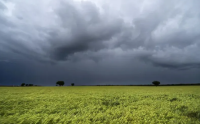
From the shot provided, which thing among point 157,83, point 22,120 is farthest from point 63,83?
point 22,120

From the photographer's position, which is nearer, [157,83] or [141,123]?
[141,123]

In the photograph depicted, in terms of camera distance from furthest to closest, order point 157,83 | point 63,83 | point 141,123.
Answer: point 63,83, point 157,83, point 141,123

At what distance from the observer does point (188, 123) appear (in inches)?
222

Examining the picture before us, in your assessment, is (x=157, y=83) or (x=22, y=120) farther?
(x=157, y=83)

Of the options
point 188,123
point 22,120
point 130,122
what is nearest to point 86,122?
point 130,122

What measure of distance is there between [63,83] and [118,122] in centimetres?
10132

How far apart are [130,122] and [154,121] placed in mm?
1322

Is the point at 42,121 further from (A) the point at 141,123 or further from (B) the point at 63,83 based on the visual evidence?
(B) the point at 63,83

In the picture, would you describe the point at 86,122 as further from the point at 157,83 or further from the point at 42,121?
the point at 157,83

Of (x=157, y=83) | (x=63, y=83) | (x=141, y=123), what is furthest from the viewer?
(x=63, y=83)

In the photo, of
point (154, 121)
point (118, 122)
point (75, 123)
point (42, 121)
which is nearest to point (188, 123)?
point (154, 121)

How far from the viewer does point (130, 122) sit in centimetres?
573

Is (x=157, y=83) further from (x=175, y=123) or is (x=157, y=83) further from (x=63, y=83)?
(x=175, y=123)

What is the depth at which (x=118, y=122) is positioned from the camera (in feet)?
18.6
